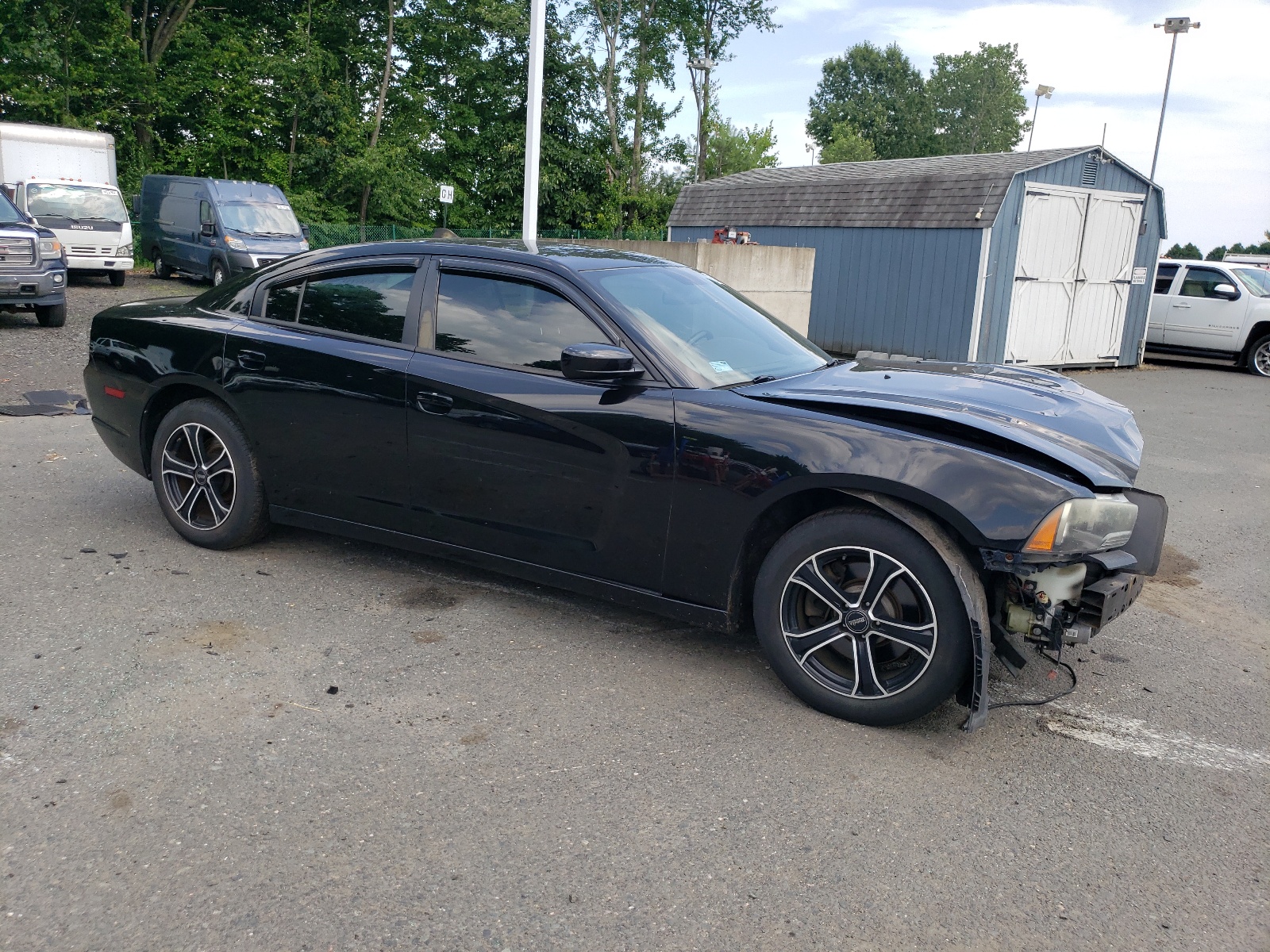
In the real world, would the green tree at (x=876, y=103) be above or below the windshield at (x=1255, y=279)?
above

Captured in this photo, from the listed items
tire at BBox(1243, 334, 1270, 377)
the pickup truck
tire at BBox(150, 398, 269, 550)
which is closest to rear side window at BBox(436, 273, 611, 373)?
tire at BBox(150, 398, 269, 550)

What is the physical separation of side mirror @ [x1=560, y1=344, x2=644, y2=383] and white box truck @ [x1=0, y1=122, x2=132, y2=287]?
19.9 meters

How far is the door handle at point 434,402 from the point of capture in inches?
168

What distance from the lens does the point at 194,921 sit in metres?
2.45

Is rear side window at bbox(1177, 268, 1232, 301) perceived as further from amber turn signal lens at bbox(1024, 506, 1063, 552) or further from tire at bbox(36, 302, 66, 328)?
tire at bbox(36, 302, 66, 328)

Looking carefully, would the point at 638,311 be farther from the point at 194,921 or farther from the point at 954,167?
the point at 954,167

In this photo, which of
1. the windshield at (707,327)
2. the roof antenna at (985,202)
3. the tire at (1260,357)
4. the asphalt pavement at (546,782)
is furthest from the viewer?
the tire at (1260,357)

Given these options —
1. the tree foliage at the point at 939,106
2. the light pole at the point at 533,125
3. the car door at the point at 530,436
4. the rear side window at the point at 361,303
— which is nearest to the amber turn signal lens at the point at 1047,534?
the car door at the point at 530,436

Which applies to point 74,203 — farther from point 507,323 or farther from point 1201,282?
point 1201,282

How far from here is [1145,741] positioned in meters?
3.60

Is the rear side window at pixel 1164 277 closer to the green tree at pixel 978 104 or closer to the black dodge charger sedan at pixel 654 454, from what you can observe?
the black dodge charger sedan at pixel 654 454

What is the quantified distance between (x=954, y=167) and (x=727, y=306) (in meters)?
13.4

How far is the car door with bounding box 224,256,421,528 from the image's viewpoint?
4484 mm

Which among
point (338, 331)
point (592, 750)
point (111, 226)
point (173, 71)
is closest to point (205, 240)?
point (111, 226)
